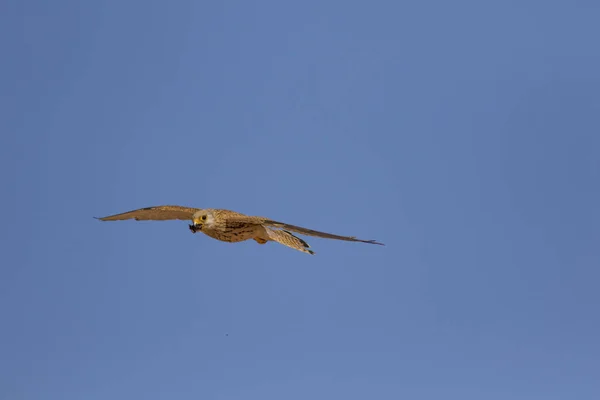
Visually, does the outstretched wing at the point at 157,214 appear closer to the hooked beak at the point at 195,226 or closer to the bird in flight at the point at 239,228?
the bird in flight at the point at 239,228

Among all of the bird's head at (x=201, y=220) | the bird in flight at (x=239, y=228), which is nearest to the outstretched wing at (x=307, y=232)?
the bird in flight at (x=239, y=228)

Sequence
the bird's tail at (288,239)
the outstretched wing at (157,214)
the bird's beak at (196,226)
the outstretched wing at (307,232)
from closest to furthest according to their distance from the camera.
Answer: the outstretched wing at (307,232), the bird's tail at (288,239), the bird's beak at (196,226), the outstretched wing at (157,214)

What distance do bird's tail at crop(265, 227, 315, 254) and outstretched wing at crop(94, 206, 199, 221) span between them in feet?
4.53

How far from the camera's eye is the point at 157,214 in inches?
443

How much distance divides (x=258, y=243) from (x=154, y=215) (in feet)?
5.40

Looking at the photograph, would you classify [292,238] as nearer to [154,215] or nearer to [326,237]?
[326,237]

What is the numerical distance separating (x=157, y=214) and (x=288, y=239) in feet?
7.25

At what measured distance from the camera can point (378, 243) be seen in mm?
7410

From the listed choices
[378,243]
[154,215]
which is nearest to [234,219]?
[154,215]

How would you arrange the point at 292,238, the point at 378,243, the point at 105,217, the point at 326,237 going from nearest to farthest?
the point at 378,243, the point at 326,237, the point at 292,238, the point at 105,217

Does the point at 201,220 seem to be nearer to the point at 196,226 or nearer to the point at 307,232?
the point at 196,226

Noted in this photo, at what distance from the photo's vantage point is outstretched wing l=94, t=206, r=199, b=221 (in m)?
11.0

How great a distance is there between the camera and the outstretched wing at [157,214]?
11.0 meters

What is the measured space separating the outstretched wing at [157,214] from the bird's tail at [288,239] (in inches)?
54.3
